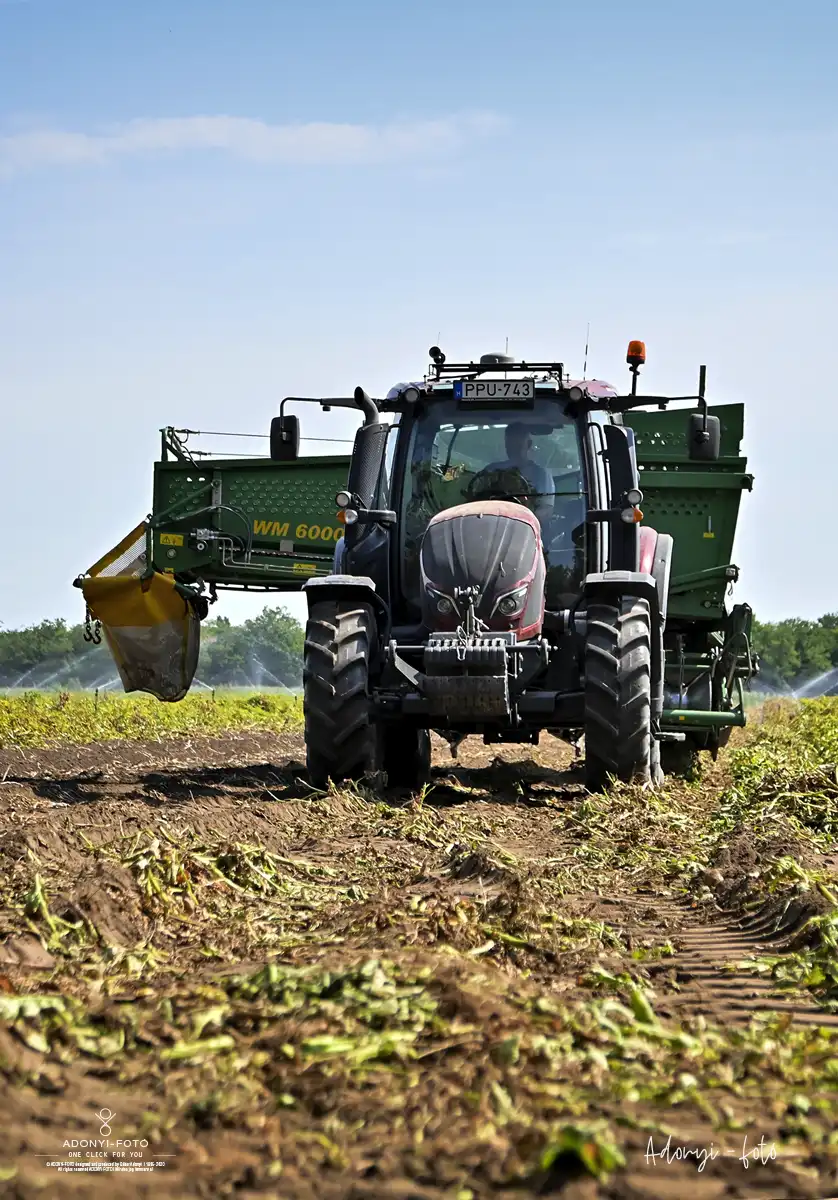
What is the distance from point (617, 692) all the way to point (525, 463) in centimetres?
180

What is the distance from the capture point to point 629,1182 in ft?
9.46

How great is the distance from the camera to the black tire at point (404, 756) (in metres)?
10.5

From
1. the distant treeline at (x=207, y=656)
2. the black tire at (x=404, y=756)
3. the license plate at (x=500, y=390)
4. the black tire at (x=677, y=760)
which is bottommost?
the distant treeline at (x=207, y=656)

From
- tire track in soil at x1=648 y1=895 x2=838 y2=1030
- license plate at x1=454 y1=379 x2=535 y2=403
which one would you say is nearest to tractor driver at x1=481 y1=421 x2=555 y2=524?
license plate at x1=454 y1=379 x2=535 y2=403

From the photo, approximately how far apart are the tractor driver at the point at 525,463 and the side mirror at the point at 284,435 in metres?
1.40

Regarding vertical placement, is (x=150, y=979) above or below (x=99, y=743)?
above

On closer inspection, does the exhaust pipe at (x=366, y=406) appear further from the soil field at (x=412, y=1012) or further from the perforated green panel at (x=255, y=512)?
the perforated green panel at (x=255, y=512)

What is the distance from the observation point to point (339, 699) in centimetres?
938

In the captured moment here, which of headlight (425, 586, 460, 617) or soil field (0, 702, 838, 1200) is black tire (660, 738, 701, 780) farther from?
soil field (0, 702, 838, 1200)

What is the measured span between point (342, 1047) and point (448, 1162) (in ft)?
2.07

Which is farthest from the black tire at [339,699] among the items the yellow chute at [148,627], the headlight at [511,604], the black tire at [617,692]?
the yellow chute at [148,627]

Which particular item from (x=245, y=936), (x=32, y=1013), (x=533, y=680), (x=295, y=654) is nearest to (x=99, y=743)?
(x=533, y=680)

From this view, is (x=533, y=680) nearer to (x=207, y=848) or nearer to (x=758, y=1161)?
(x=207, y=848)

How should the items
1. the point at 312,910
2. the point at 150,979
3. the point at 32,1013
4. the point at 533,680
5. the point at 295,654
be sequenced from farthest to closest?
1. the point at 295,654
2. the point at 533,680
3. the point at 312,910
4. the point at 150,979
5. the point at 32,1013
